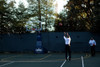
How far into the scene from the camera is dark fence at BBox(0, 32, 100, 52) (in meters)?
26.1

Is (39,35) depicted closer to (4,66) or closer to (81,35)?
Result: (81,35)

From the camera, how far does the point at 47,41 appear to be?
26.7m

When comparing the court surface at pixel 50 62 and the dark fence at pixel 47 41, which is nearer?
the court surface at pixel 50 62

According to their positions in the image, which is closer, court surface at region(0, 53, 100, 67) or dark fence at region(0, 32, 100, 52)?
court surface at region(0, 53, 100, 67)

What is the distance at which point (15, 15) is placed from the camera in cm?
3002

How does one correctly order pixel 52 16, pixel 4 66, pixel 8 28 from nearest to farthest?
pixel 4 66 → pixel 8 28 → pixel 52 16

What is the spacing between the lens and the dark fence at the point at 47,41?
2614cm

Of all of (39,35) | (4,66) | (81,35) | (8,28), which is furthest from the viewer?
(8,28)

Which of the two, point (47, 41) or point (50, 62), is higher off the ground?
point (47, 41)

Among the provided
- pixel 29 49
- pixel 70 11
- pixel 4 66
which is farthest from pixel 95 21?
pixel 4 66

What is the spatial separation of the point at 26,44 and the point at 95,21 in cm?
968

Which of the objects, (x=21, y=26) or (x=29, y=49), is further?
(x=21, y=26)

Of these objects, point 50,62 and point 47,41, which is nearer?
point 50,62

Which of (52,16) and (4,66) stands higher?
(52,16)
